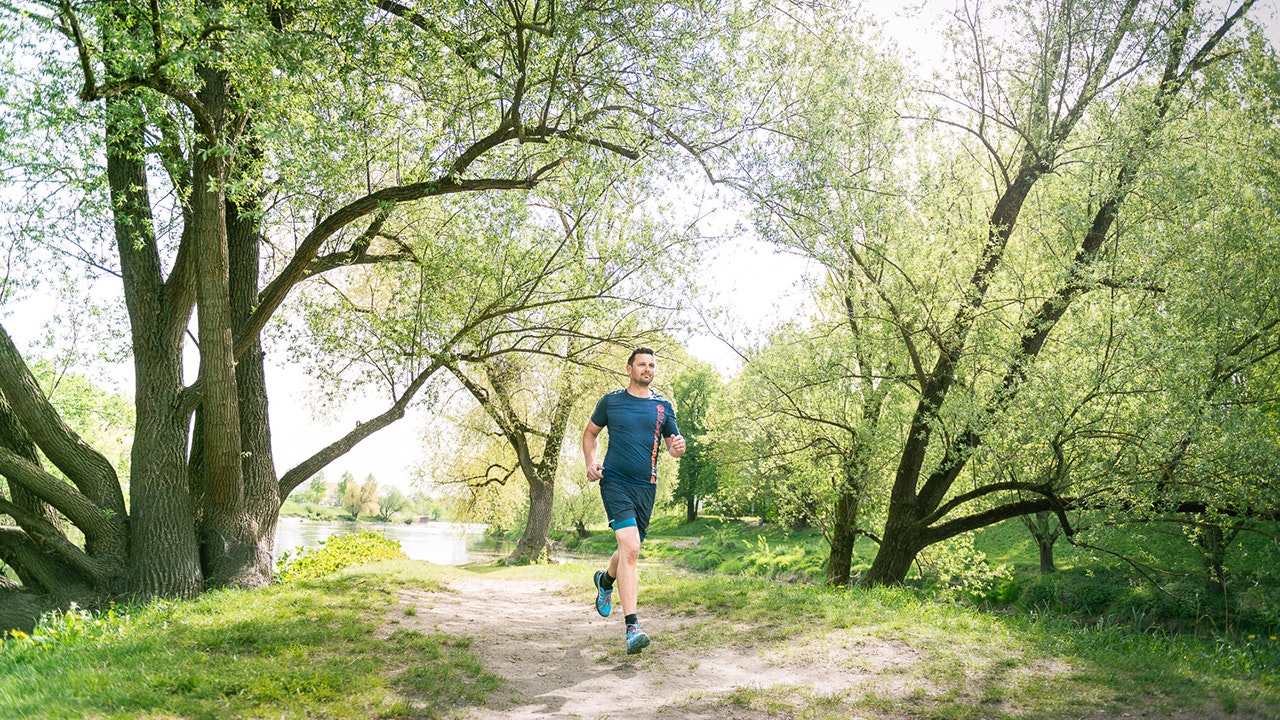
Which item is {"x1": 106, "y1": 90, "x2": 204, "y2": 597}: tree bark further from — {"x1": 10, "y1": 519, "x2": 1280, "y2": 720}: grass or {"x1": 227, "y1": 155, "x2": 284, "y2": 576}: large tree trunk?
{"x1": 10, "y1": 519, "x2": 1280, "y2": 720}: grass

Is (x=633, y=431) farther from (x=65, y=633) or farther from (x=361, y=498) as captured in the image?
(x=361, y=498)

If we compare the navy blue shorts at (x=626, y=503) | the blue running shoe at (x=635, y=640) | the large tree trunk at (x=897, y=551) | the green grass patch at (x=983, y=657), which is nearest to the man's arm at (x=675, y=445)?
the navy blue shorts at (x=626, y=503)

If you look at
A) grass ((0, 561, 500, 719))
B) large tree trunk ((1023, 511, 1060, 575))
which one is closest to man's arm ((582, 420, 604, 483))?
grass ((0, 561, 500, 719))

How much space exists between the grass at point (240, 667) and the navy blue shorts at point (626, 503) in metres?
1.59

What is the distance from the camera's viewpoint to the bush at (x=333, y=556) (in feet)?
39.3

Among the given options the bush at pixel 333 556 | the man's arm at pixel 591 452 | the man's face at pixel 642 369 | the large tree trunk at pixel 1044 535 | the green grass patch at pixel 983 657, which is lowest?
the large tree trunk at pixel 1044 535

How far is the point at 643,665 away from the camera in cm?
656

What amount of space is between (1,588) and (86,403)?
1286 cm

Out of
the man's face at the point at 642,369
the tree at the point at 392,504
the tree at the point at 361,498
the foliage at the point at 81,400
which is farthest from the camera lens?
the tree at the point at 392,504

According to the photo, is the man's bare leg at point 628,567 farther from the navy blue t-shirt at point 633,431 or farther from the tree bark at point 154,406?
the tree bark at point 154,406

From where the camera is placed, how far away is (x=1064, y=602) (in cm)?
1872

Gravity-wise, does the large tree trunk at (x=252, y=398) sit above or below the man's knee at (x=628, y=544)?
above

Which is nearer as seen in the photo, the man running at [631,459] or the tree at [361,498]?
the man running at [631,459]

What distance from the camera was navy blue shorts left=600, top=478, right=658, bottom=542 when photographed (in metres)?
6.53
